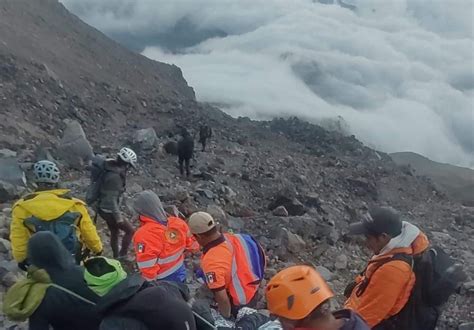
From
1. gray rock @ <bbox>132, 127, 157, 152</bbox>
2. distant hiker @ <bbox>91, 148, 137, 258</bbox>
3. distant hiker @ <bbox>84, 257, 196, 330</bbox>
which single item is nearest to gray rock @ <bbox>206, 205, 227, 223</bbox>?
distant hiker @ <bbox>91, 148, 137, 258</bbox>

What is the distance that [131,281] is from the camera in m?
3.51

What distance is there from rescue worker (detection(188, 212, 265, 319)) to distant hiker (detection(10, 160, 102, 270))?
972 millimetres

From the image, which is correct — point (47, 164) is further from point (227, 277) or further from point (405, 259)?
point (405, 259)

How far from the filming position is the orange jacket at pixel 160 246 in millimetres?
5129

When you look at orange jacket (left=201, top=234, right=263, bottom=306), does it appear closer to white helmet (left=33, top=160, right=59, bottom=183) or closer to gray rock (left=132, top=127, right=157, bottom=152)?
white helmet (left=33, top=160, right=59, bottom=183)

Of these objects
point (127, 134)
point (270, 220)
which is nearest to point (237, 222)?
point (270, 220)

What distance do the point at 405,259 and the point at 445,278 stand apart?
0.30 metres

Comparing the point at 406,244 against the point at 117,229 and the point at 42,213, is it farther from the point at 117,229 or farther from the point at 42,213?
the point at 117,229

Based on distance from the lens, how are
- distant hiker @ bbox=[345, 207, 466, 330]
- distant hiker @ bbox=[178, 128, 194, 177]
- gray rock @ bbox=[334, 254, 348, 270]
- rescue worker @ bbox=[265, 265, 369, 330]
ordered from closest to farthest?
rescue worker @ bbox=[265, 265, 369, 330]
distant hiker @ bbox=[345, 207, 466, 330]
gray rock @ bbox=[334, 254, 348, 270]
distant hiker @ bbox=[178, 128, 194, 177]

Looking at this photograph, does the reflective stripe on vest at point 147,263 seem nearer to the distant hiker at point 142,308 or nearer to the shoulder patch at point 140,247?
the shoulder patch at point 140,247

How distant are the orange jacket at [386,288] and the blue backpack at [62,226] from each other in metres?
2.17

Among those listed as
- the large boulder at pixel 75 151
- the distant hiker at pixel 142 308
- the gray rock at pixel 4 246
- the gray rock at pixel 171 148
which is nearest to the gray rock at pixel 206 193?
the large boulder at pixel 75 151

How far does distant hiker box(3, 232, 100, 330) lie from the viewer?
3.68 metres

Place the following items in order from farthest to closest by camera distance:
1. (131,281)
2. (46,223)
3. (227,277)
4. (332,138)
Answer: (332,138), (46,223), (227,277), (131,281)
